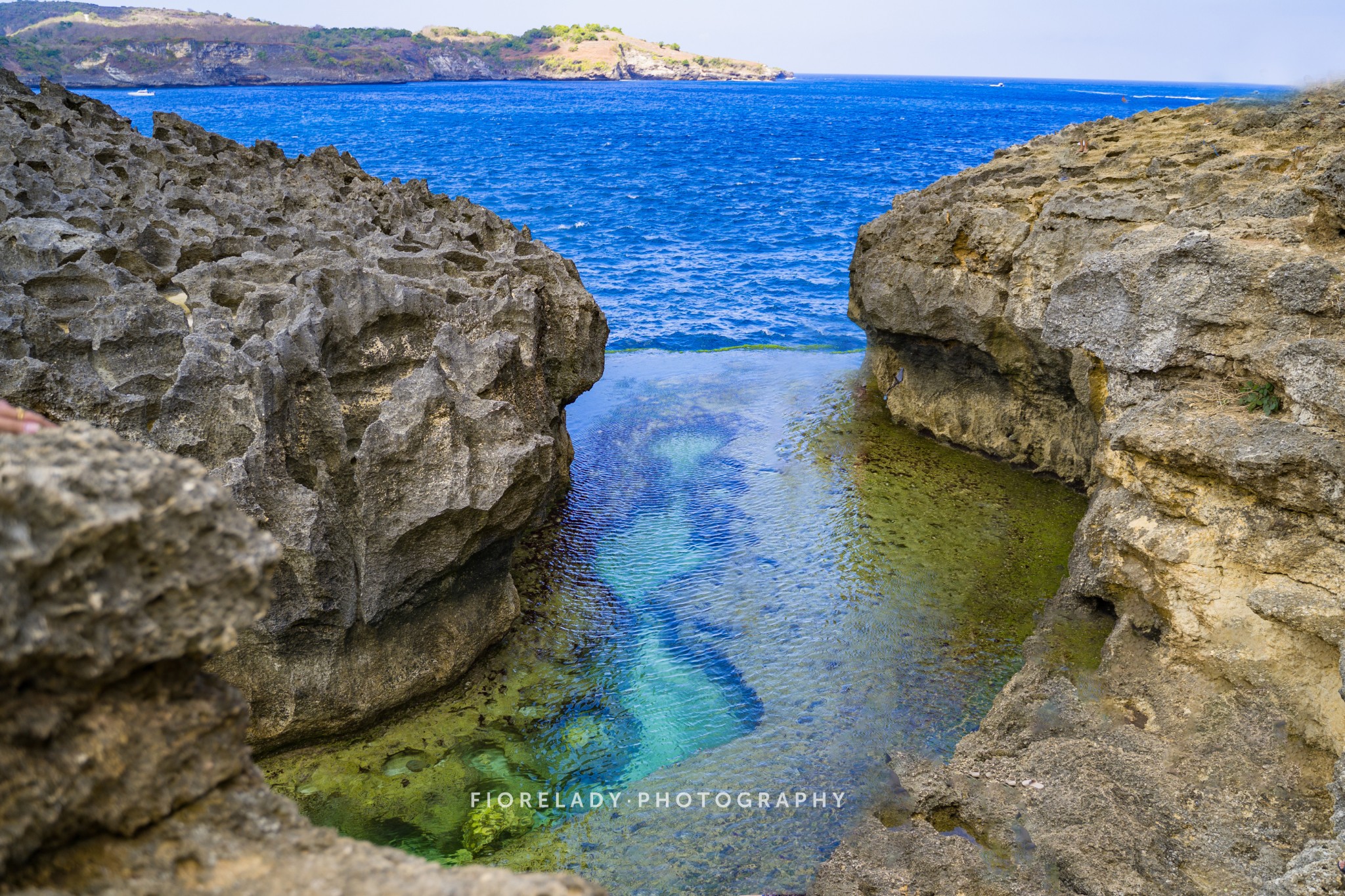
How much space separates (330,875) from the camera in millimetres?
2027

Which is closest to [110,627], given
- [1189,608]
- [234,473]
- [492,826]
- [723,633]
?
[234,473]

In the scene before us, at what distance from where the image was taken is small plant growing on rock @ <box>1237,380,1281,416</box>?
548cm

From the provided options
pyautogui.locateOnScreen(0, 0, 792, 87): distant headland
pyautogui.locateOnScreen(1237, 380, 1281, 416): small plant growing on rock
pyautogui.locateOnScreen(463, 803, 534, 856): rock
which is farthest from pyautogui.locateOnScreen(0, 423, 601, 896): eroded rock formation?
pyautogui.locateOnScreen(0, 0, 792, 87): distant headland

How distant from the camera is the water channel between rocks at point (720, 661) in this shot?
556 centimetres

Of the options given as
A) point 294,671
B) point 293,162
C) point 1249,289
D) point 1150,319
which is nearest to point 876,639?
point 1150,319

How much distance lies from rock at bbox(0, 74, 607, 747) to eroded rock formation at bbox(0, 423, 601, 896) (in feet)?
11.0

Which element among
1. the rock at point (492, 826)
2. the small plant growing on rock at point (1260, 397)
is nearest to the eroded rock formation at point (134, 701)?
the rock at point (492, 826)

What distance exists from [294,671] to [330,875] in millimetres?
4090

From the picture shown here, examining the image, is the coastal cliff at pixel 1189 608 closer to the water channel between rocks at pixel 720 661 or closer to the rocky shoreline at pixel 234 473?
the water channel between rocks at pixel 720 661

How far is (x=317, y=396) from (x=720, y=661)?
3.43 m

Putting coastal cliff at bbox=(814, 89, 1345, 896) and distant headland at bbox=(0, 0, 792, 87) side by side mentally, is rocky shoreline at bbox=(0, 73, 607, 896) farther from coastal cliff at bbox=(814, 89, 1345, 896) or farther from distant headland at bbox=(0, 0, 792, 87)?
distant headland at bbox=(0, 0, 792, 87)

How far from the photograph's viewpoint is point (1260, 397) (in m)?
5.54

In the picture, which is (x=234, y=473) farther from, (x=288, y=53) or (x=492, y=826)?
(x=288, y=53)

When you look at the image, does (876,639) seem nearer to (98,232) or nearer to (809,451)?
(809,451)
